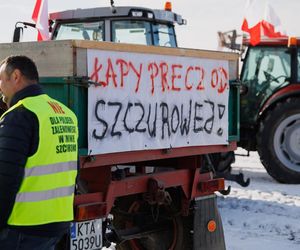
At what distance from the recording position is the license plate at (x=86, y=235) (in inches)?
182

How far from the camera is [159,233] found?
581 cm

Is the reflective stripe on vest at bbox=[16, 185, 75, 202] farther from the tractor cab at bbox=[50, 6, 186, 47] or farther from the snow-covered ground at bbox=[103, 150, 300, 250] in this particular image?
the tractor cab at bbox=[50, 6, 186, 47]

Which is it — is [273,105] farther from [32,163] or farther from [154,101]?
[32,163]

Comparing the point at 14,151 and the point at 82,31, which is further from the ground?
the point at 82,31

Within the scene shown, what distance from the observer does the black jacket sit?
348 centimetres

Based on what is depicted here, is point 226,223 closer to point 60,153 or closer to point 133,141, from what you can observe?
point 133,141

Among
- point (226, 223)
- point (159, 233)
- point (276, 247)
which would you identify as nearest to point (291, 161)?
point (226, 223)

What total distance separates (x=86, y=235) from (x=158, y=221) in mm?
1191

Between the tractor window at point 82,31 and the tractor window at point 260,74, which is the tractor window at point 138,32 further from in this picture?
the tractor window at point 260,74

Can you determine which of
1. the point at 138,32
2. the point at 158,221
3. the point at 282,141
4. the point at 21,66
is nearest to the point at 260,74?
the point at 282,141

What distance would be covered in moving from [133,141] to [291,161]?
7.21 m

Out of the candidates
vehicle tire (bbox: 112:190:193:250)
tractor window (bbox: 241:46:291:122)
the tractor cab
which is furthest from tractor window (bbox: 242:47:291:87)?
vehicle tire (bbox: 112:190:193:250)

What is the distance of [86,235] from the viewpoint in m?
4.69

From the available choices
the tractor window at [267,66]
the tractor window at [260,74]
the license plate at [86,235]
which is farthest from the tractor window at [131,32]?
the license plate at [86,235]
